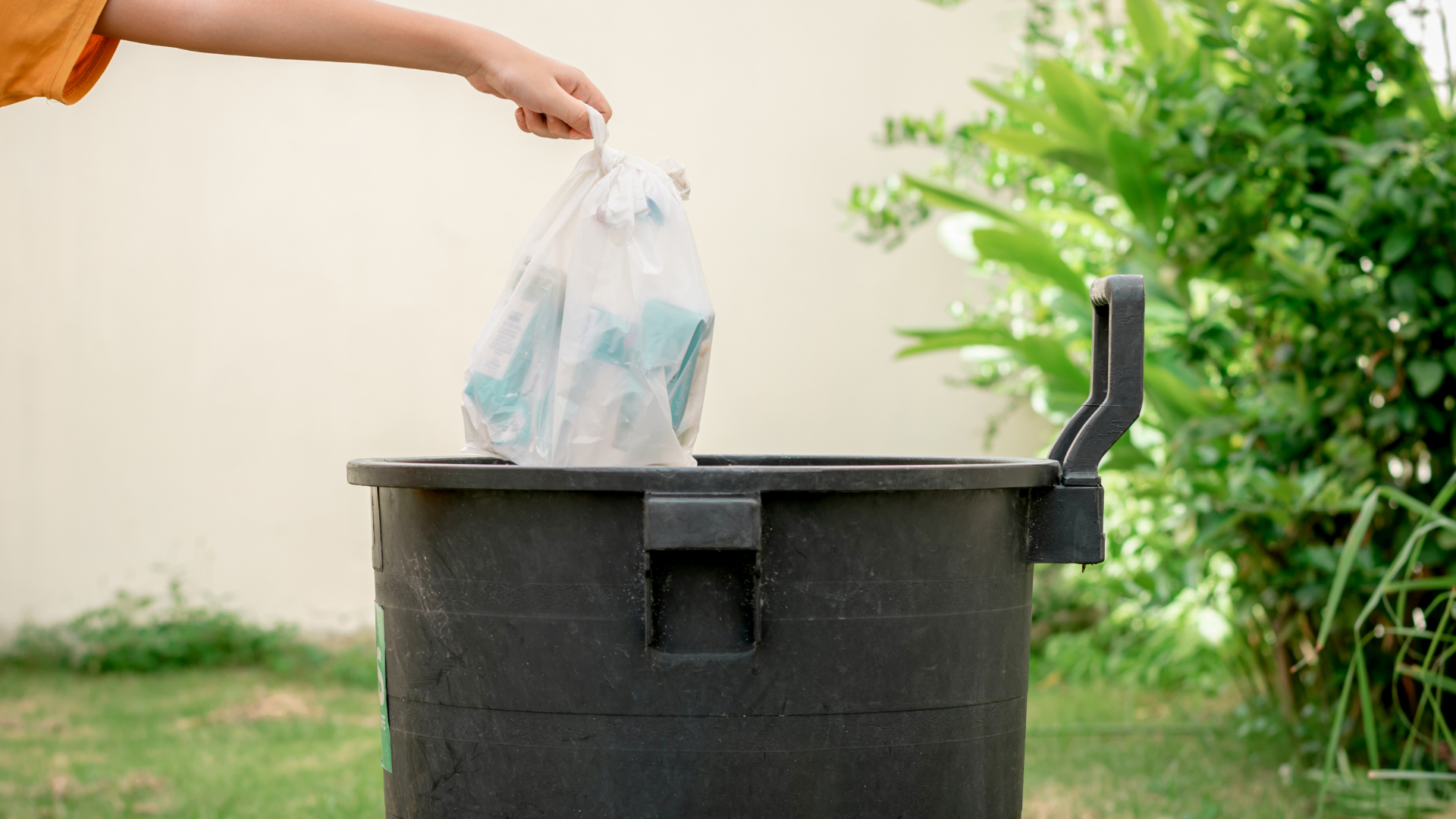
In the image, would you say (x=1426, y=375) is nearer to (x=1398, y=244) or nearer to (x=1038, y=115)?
(x=1398, y=244)

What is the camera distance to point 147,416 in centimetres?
381

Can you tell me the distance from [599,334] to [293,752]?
6.99 ft

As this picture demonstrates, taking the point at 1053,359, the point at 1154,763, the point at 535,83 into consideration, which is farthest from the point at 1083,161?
the point at 535,83

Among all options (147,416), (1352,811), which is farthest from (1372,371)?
(147,416)

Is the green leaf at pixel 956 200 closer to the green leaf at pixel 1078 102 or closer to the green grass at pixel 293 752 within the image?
the green leaf at pixel 1078 102

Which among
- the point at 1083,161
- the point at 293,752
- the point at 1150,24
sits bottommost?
the point at 293,752

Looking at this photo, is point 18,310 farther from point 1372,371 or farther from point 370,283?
point 1372,371

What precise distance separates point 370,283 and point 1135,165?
8.10 ft

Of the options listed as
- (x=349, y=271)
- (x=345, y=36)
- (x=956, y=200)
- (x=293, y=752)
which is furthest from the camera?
(x=349, y=271)

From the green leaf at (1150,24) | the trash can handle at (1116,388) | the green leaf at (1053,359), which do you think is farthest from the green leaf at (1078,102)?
the trash can handle at (1116,388)

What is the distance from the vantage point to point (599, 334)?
1171mm

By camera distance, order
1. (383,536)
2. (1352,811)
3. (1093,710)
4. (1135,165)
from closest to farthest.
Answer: (383,536), (1352,811), (1135,165), (1093,710)

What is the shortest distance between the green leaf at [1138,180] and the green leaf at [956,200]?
0.26 m

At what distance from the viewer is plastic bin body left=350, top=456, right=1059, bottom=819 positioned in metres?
1.00
